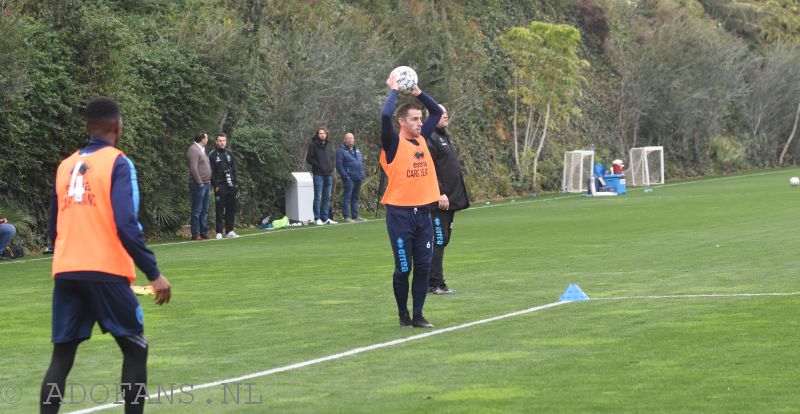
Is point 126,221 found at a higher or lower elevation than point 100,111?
lower

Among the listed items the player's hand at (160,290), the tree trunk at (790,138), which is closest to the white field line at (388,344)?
the player's hand at (160,290)

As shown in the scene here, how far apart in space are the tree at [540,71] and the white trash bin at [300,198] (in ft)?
54.7

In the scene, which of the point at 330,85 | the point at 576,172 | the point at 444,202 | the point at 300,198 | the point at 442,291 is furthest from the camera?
the point at 576,172

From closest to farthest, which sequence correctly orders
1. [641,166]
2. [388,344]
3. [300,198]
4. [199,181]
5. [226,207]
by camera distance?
[388,344] < [199,181] < [226,207] < [300,198] < [641,166]

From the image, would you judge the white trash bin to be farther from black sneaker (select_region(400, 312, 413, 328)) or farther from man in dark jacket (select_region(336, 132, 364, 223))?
black sneaker (select_region(400, 312, 413, 328))

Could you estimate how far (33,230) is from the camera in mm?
24422

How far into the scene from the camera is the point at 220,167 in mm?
27656

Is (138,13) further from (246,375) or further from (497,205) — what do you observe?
(246,375)

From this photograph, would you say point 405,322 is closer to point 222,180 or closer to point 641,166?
point 222,180

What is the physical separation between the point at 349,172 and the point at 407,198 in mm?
20396

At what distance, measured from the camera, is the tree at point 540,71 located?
46688 millimetres

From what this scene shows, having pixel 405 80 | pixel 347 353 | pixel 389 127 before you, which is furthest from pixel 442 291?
pixel 347 353

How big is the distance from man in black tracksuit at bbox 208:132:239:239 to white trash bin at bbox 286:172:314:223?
359 centimetres

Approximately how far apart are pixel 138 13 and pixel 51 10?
5867 millimetres
